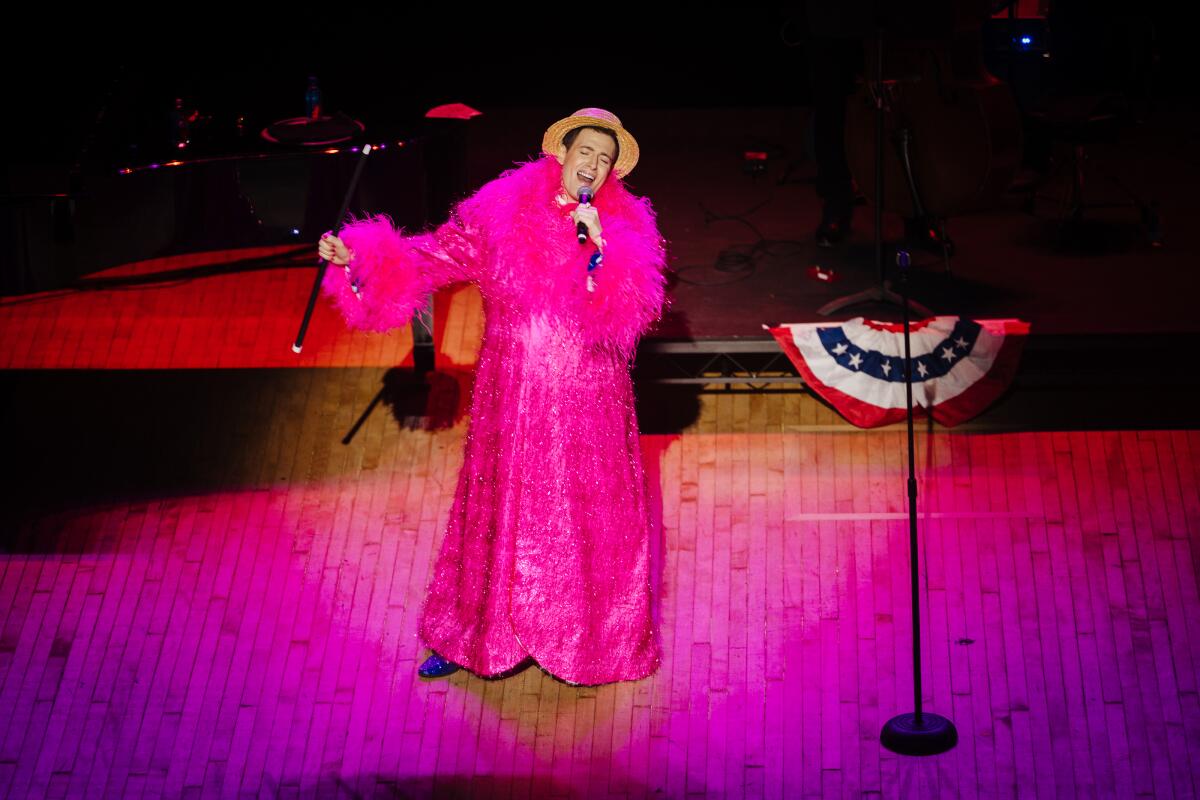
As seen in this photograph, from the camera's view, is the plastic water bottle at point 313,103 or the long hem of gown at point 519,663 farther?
the plastic water bottle at point 313,103

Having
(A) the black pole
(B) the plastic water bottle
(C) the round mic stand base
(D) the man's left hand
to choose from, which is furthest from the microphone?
(B) the plastic water bottle

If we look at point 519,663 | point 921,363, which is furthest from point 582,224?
point 921,363

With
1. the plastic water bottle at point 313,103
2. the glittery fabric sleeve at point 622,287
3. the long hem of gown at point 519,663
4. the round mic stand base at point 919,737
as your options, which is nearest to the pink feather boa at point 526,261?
the glittery fabric sleeve at point 622,287

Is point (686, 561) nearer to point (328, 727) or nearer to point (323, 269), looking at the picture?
point (328, 727)

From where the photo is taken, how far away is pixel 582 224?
12.4 feet

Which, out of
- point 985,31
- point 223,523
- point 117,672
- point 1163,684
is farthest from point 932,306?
point 117,672

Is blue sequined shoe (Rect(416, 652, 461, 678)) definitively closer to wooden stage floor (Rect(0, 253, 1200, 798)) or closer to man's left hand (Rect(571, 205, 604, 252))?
wooden stage floor (Rect(0, 253, 1200, 798))

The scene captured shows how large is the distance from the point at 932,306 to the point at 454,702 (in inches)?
85.4

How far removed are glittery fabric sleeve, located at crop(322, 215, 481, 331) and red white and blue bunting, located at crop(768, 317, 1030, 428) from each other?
Result: 4.99 feet

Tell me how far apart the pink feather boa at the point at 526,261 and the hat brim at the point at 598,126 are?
0.04 metres

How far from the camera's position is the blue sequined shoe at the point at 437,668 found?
445 centimetres

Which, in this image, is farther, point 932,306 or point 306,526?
point 932,306

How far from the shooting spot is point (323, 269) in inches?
160

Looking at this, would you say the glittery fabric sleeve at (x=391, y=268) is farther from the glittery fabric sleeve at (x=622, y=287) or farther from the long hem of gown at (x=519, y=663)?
the long hem of gown at (x=519, y=663)
